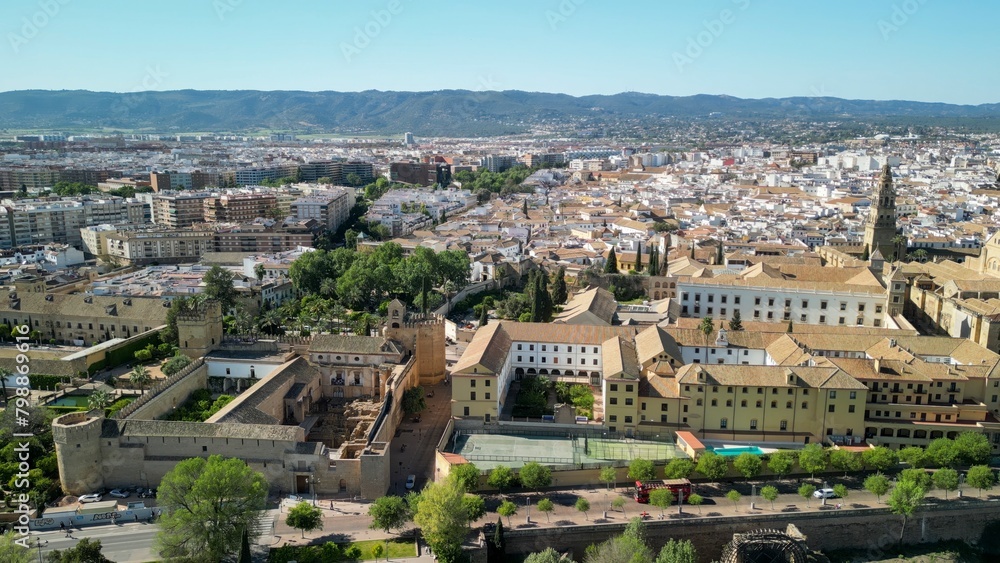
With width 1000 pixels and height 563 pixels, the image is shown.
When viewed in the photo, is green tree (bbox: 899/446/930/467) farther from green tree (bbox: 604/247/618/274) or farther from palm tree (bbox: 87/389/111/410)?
palm tree (bbox: 87/389/111/410)

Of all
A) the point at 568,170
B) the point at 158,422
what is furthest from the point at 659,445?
the point at 568,170

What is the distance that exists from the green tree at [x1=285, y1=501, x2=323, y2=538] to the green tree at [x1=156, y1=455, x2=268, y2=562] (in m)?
1.37

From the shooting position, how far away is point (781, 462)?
35.5 m

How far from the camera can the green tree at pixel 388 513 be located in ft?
102

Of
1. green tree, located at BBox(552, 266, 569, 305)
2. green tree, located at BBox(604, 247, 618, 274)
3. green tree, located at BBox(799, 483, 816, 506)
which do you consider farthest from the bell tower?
green tree, located at BBox(799, 483, 816, 506)

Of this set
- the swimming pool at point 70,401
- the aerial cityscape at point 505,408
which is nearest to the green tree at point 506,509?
the aerial cityscape at point 505,408

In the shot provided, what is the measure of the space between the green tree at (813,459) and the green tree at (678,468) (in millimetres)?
5166

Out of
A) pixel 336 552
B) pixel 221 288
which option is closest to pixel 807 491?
pixel 336 552

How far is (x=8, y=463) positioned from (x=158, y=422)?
21.9 feet

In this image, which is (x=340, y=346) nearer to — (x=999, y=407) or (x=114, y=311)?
(x=114, y=311)

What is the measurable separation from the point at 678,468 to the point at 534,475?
258 inches

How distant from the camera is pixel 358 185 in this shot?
6383 inches

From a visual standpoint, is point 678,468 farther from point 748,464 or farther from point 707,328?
point 707,328

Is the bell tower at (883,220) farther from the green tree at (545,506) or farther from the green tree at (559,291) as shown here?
the green tree at (545,506)
